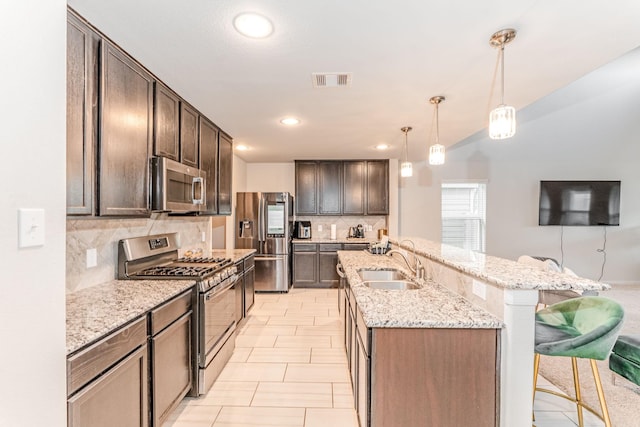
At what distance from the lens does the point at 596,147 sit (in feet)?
18.8

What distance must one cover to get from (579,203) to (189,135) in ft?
22.4

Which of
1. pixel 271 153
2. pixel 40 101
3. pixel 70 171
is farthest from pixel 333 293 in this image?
pixel 40 101

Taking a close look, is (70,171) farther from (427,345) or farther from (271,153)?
(271,153)

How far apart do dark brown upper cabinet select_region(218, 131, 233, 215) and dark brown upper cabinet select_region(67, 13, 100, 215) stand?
6.38 ft

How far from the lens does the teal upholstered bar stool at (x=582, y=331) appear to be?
147cm

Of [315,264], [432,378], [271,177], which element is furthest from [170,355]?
[271,177]

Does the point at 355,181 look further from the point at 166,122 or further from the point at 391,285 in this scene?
the point at 166,122

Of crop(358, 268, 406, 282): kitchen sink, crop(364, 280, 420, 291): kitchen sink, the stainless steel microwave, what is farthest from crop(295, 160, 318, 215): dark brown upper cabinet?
crop(364, 280, 420, 291): kitchen sink

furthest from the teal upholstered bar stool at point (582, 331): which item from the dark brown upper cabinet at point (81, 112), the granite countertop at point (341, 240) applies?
the granite countertop at point (341, 240)

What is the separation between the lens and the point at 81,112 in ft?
5.03

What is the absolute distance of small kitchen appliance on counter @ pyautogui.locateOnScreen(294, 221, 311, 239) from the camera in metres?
5.68

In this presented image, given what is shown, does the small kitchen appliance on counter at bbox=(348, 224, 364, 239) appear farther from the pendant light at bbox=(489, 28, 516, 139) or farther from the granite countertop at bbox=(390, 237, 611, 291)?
the pendant light at bbox=(489, 28, 516, 139)

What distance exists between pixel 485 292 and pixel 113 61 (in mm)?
2537

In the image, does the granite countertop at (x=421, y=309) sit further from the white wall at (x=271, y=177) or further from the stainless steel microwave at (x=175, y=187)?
the white wall at (x=271, y=177)
